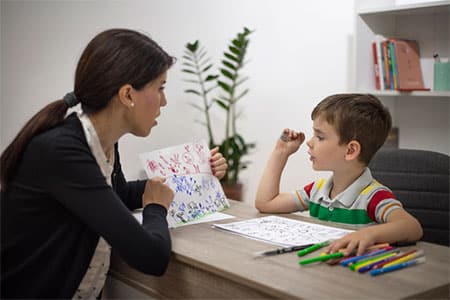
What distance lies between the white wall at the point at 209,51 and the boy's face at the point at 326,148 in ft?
5.25

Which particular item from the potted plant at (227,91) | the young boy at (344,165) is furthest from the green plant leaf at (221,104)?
the young boy at (344,165)

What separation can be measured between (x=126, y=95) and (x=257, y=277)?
53 cm

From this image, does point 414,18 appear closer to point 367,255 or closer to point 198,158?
point 198,158

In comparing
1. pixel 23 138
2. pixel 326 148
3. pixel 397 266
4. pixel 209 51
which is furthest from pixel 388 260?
pixel 209 51

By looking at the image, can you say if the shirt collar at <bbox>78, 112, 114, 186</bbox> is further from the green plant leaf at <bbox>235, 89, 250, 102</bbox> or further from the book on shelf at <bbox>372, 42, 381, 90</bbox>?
the green plant leaf at <bbox>235, 89, 250, 102</bbox>

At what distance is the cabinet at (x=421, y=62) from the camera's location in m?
3.00

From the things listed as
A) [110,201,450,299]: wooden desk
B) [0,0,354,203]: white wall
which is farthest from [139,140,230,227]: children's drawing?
[0,0,354,203]: white wall

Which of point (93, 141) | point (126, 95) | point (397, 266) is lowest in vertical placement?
point (397, 266)

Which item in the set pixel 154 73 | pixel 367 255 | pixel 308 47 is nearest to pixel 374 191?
pixel 367 255

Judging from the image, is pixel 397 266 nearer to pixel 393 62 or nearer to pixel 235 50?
pixel 393 62

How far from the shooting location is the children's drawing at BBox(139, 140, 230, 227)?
5.38 ft

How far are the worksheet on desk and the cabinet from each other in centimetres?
158

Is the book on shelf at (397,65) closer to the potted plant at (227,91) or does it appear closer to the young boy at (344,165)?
the potted plant at (227,91)

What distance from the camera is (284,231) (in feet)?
4.87
